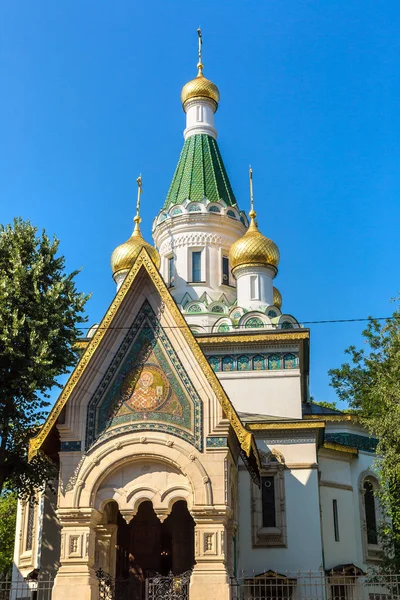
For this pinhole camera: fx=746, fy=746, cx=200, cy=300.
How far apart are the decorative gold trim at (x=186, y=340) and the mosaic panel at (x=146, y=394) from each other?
413 mm

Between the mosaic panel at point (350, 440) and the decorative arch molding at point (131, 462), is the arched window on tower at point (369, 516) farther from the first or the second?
the decorative arch molding at point (131, 462)

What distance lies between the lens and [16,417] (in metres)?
15.3

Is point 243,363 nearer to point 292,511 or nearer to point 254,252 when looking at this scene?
point 254,252

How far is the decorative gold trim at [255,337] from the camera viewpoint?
20112 mm

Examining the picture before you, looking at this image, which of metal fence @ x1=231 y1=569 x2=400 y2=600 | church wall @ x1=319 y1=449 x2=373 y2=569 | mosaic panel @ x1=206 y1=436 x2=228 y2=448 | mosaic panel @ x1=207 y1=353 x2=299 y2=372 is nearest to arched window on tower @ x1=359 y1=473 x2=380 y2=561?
church wall @ x1=319 y1=449 x2=373 y2=569

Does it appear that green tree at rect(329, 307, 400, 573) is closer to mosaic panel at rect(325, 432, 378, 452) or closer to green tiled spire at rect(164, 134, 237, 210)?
mosaic panel at rect(325, 432, 378, 452)

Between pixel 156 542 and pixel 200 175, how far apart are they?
14211 millimetres

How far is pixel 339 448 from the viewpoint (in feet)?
70.6

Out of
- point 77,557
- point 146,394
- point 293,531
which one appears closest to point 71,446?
point 146,394

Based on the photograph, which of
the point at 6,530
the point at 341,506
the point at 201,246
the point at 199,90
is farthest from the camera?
the point at 6,530

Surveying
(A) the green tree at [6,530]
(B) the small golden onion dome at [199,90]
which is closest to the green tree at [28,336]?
(B) the small golden onion dome at [199,90]

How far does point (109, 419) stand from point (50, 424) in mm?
1065

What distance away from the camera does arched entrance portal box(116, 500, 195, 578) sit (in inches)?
631

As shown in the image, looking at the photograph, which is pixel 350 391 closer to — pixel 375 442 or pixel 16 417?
pixel 375 442
